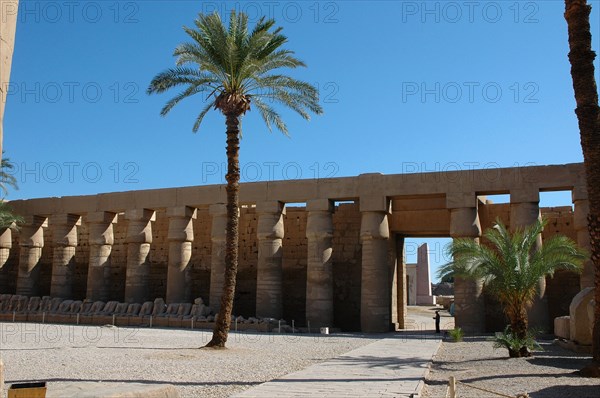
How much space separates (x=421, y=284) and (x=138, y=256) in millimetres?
24800

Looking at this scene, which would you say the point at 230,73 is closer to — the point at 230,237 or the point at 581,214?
the point at 230,237

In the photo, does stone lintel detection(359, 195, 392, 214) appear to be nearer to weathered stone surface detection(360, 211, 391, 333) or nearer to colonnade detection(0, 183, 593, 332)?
colonnade detection(0, 183, 593, 332)

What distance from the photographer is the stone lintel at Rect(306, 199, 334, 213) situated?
1922cm

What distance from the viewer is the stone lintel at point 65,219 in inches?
942

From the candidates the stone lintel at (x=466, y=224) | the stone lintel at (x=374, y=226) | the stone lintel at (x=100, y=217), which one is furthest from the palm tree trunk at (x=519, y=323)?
the stone lintel at (x=100, y=217)

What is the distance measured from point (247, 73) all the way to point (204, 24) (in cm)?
148

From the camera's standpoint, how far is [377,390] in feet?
23.2

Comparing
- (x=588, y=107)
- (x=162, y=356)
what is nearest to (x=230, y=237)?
(x=162, y=356)

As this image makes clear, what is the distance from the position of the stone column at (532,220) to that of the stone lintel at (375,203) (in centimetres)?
377

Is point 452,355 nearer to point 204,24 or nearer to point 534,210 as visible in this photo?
point 534,210

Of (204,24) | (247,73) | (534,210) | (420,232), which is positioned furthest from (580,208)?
(204,24)

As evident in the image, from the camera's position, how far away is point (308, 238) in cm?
1955

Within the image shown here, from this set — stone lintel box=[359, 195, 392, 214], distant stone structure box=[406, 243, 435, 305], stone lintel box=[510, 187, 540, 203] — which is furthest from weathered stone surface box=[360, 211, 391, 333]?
distant stone structure box=[406, 243, 435, 305]

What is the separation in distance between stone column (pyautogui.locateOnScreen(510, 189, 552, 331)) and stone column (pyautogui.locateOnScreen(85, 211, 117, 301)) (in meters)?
15.1
